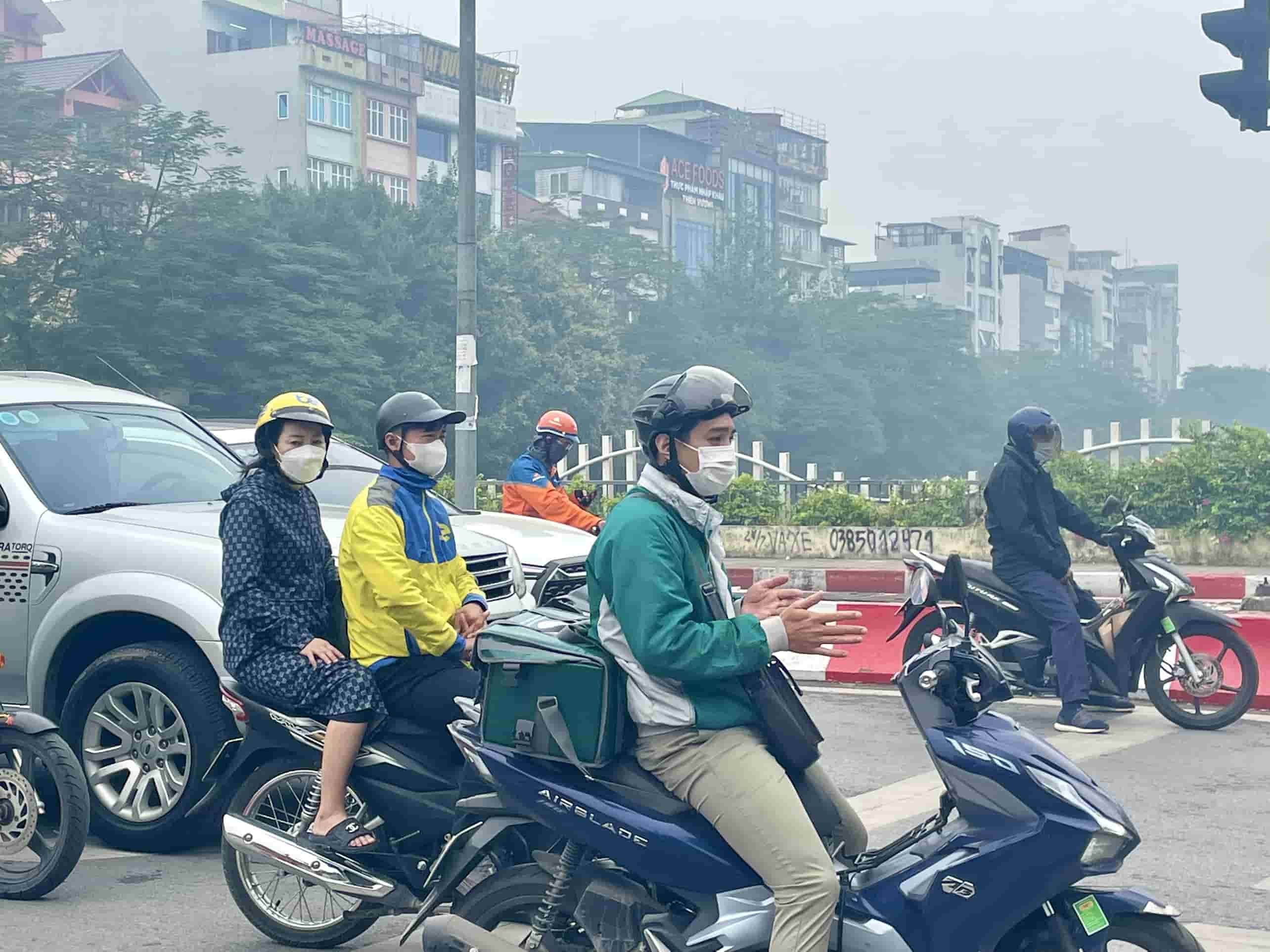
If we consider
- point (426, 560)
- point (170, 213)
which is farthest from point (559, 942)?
point (170, 213)

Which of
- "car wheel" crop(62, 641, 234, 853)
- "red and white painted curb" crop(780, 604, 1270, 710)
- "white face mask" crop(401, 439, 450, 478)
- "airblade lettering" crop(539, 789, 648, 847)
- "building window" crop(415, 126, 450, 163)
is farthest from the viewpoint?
"building window" crop(415, 126, 450, 163)

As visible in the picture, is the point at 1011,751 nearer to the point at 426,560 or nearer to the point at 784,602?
the point at 784,602

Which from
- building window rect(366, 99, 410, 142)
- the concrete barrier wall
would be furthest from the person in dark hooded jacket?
building window rect(366, 99, 410, 142)

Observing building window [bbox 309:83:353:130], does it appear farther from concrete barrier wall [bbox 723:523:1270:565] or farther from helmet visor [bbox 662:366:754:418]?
helmet visor [bbox 662:366:754:418]

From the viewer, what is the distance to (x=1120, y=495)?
1928 cm

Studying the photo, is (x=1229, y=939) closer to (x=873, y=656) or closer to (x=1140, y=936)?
(x=1140, y=936)

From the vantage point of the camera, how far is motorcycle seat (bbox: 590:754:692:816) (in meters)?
3.79

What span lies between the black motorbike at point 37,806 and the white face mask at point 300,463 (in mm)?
1290

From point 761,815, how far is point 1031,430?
5496 millimetres

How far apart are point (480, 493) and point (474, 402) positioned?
10026 millimetres

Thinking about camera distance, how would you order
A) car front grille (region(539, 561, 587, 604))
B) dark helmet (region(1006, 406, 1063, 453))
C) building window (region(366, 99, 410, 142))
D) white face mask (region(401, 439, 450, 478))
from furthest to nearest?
1. building window (region(366, 99, 410, 142))
2. dark helmet (region(1006, 406, 1063, 453))
3. car front grille (region(539, 561, 587, 604))
4. white face mask (region(401, 439, 450, 478))

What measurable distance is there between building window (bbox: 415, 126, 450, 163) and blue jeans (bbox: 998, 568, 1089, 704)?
79565mm

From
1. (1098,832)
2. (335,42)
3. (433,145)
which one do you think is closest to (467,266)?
(1098,832)

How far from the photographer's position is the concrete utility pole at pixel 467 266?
51.1ft
